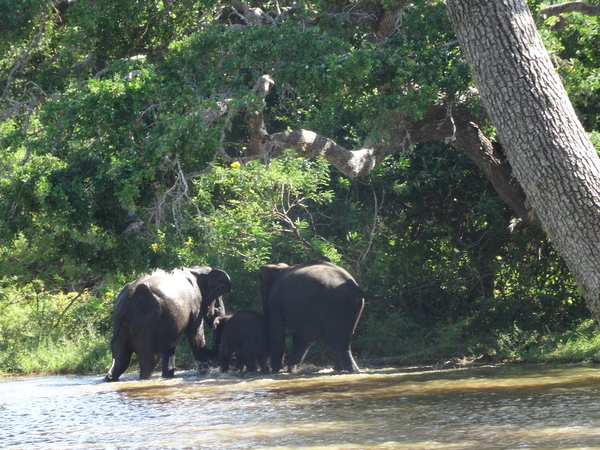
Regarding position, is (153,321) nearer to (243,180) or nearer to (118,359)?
(118,359)

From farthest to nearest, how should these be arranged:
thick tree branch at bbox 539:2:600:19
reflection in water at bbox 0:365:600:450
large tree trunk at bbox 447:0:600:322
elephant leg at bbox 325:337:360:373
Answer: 1. thick tree branch at bbox 539:2:600:19
2. elephant leg at bbox 325:337:360:373
3. large tree trunk at bbox 447:0:600:322
4. reflection in water at bbox 0:365:600:450

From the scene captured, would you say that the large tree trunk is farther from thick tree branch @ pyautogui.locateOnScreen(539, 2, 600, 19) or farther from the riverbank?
thick tree branch @ pyautogui.locateOnScreen(539, 2, 600, 19)

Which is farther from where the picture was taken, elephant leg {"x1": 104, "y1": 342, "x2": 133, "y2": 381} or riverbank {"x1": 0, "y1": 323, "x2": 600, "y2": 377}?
elephant leg {"x1": 104, "y1": 342, "x2": 133, "y2": 381}

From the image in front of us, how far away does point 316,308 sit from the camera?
11.6 metres

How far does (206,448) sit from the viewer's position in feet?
21.0

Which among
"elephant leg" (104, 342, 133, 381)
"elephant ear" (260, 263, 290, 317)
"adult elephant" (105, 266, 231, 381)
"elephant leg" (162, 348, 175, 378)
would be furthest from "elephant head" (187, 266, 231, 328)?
"elephant leg" (104, 342, 133, 381)

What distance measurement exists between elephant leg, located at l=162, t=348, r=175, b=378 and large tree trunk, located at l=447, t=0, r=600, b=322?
20.1 feet

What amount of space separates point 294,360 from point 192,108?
4.52 m

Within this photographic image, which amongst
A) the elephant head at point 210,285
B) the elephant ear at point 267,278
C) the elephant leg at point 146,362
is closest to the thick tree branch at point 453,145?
the elephant ear at point 267,278

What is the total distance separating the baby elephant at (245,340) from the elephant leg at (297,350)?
394 mm

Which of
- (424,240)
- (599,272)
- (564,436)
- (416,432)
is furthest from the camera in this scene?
(424,240)

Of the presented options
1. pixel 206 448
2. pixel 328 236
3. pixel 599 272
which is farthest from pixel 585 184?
Answer: pixel 328 236

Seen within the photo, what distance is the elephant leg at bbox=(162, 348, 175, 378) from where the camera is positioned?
12195 mm

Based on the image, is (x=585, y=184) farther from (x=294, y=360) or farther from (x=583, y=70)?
(x=294, y=360)
